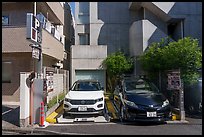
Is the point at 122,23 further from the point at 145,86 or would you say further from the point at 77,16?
the point at 145,86

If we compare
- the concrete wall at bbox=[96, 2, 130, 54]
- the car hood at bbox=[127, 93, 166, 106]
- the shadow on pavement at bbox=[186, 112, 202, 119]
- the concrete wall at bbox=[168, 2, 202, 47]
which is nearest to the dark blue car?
the car hood at bbox=[127, 93, 166, 106]

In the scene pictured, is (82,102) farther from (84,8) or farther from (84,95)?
(84,8)

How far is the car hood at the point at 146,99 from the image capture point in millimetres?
7883

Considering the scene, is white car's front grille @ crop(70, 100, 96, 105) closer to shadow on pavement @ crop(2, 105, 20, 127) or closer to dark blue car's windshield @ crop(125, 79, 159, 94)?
dark blue car's windshield @ crop(125, 79, 159, 94)

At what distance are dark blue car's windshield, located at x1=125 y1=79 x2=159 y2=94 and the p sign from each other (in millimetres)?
3979

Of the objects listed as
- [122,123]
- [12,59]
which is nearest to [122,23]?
[12,59]

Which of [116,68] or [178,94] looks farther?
[116,68]

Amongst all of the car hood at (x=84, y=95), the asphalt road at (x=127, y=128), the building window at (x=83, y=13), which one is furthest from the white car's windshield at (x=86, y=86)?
the building window at (x=83, y=13)

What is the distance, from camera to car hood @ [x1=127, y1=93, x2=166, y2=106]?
25.9 feet

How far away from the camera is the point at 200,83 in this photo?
9414mm

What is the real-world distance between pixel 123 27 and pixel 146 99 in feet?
41.5

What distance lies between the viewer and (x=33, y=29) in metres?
7.51

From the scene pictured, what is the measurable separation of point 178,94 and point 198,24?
9.40 metres

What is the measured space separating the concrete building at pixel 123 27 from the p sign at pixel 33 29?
9.36 m
